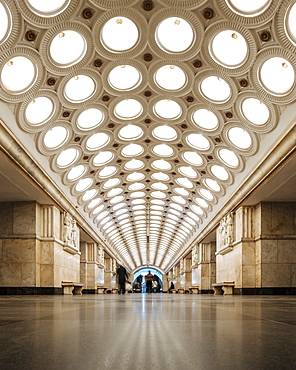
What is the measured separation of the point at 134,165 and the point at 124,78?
32.3ft

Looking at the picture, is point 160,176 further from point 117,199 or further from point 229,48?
point 229,48

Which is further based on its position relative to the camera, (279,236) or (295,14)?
(279,236)

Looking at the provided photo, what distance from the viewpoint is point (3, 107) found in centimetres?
1339

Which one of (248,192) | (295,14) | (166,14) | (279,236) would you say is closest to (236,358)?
(295,14)

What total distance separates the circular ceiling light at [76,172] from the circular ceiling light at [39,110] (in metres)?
6.08

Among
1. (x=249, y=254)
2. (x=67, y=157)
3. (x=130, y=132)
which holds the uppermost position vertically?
(x=130, y=132)

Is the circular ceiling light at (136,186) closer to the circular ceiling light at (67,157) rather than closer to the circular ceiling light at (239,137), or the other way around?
the circular ceiling light at (67,157)

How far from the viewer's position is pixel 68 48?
13797 mm

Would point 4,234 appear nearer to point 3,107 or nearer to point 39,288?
point 39,288

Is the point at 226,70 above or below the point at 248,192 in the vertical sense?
above

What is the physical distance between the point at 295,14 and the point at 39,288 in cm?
1612

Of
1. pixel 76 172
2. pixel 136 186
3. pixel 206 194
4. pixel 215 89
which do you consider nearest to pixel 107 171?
pixel 76 172

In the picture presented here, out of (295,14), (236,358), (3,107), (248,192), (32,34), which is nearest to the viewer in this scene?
(236,358)

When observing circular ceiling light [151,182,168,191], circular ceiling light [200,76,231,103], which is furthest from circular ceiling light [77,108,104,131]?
circular ceiling light [151,182,168,191]
